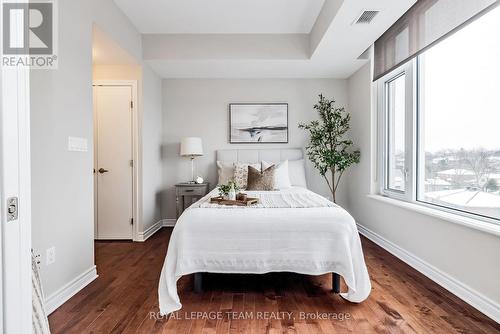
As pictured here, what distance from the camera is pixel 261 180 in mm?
3711

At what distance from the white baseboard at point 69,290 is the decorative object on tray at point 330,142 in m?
3.18

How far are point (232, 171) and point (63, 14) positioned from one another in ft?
8.97

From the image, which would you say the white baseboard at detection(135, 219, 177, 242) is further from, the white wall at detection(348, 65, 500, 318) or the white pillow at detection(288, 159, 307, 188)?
the white wall at detection(348, 65, 500, 318)

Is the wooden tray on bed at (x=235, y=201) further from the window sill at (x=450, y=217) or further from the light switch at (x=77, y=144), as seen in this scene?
the window sill at (x=450, y=217)

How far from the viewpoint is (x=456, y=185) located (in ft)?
8.13

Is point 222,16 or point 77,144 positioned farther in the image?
point 222,16

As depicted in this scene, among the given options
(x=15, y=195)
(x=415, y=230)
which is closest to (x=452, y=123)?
(x=415, y=230)

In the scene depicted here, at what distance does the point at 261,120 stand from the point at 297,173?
3.44 feet

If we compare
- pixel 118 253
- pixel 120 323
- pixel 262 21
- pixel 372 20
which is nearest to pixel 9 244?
pixel 120 323

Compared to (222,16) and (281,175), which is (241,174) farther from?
(222,16)

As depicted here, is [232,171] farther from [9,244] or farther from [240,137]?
[9,244]

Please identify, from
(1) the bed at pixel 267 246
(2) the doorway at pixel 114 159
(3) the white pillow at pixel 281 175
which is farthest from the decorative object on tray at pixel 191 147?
(1) the bed at pixel 267 246

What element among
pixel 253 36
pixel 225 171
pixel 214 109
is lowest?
pixel 225 171

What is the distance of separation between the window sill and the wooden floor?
1.93ft
